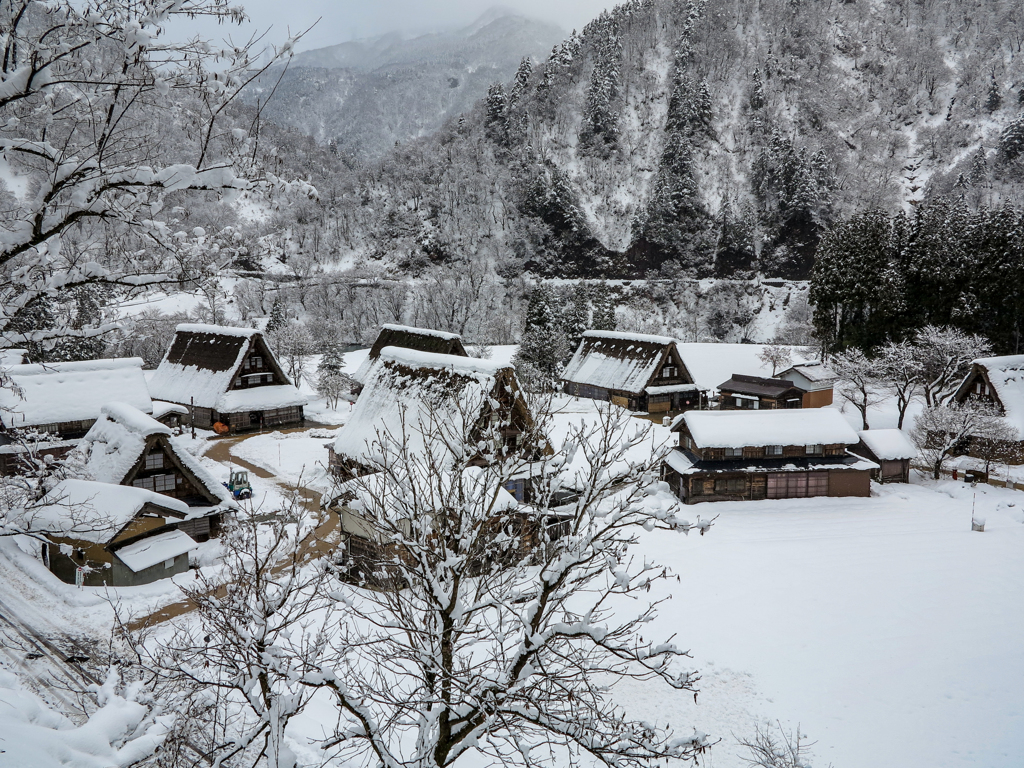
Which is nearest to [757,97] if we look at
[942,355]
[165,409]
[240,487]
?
[942,355]

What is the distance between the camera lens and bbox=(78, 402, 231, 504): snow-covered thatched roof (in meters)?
19.8

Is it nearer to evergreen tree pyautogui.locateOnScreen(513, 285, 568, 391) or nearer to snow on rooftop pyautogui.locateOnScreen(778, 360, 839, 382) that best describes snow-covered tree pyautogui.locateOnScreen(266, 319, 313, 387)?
evergreen tree pyautogui.locateOnScreen(513, 285, 568, 391)

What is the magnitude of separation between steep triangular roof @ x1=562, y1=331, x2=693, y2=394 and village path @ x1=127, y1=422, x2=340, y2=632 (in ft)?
65.4

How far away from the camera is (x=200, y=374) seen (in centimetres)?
3719

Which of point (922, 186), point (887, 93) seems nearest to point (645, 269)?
point (922, 186)

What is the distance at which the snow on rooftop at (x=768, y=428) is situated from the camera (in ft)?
89.8

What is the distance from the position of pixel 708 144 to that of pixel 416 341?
252 feet

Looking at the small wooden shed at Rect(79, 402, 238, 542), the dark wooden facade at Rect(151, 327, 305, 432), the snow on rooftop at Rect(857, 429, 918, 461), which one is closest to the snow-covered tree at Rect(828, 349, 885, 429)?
the snow on rooftop at Rect(857, 429, 918, 461)

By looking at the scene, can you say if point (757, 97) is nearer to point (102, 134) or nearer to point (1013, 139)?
point (1013, 139)

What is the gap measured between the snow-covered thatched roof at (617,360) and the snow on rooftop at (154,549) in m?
30.2

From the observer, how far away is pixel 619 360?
4431 centimetres

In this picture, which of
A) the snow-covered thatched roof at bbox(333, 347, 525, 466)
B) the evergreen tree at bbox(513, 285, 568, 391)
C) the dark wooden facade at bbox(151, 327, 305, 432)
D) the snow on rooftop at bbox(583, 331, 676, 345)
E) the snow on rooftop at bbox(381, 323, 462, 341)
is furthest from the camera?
the evergreen tree at bbox(513, 285, 568, 391)

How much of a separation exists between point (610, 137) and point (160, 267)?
103 meters

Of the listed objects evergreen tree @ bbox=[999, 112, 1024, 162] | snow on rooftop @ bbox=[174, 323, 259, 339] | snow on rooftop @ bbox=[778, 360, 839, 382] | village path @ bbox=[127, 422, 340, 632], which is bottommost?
village path @ bbox=[127, 422, 340, 632]
